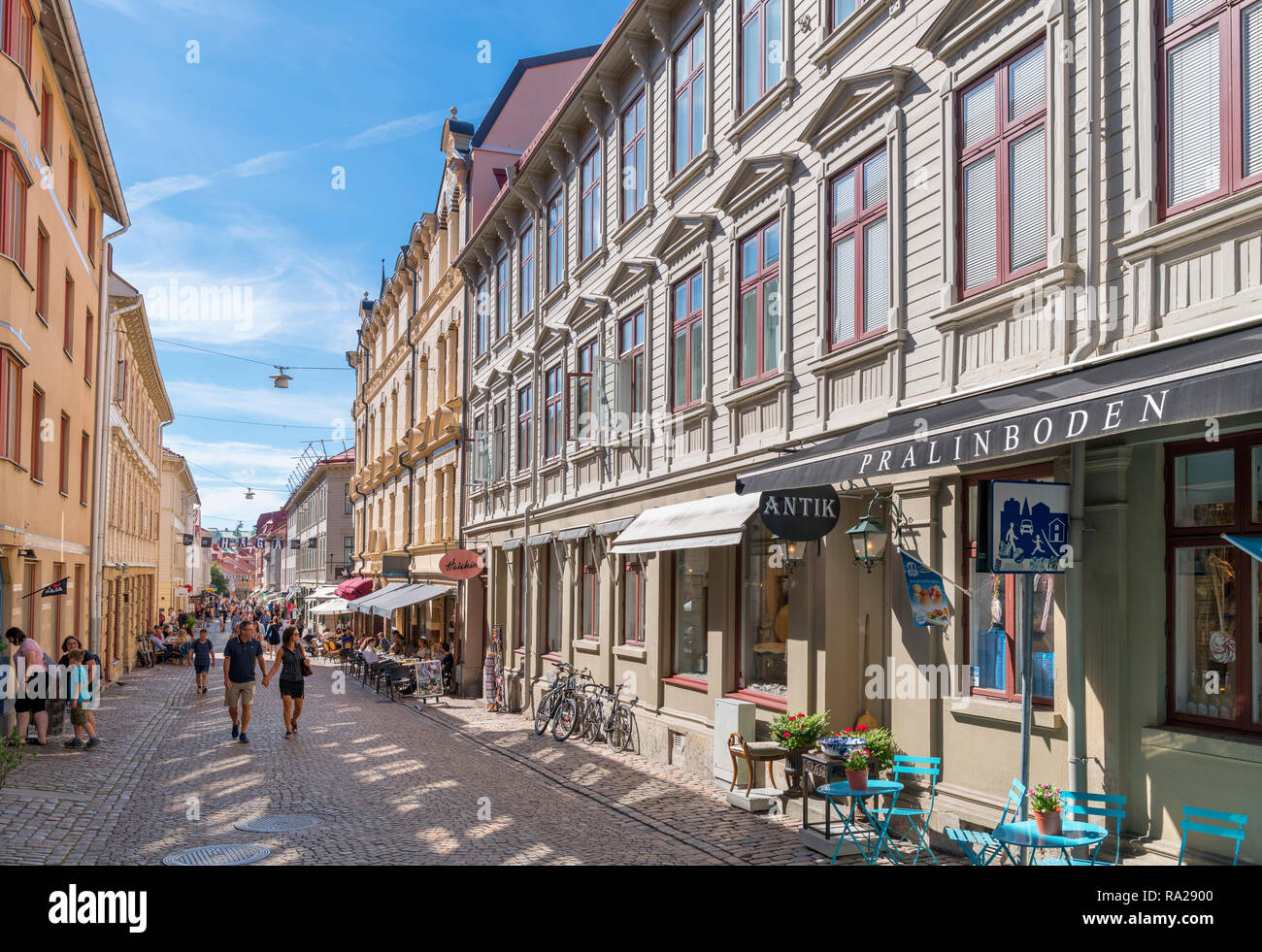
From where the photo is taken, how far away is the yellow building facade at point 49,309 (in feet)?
51.1

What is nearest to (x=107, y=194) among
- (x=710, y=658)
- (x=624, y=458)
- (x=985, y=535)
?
(x=624, y=458)

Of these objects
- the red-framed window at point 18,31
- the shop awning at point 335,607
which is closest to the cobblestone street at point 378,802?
the red-framed window at point 18,31

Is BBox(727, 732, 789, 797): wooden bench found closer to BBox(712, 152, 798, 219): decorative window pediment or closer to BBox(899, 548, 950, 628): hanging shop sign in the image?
BBox(899, 548, 950, 628): hanging shop sign

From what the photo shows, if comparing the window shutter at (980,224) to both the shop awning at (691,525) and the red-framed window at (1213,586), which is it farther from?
the shop awning at (691,525)

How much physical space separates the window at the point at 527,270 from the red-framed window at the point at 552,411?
6.63 ft

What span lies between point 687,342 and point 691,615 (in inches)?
153

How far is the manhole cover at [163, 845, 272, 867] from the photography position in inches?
343

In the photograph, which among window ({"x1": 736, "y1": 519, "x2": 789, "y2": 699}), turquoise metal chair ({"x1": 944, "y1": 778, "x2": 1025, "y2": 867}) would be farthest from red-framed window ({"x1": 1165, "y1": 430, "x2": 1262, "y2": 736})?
window ({"x1": 736, "y1": 519, "x2": 789, "y2": 699})

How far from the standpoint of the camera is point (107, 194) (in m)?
24.2

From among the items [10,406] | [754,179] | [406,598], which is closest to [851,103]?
[754,179]

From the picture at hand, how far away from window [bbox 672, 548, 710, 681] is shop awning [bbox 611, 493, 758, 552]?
2.82 ft

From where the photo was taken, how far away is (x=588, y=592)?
1955 centimetres

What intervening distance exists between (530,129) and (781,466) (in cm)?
2181

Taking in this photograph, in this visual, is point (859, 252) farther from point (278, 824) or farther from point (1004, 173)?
point (278, 824)
